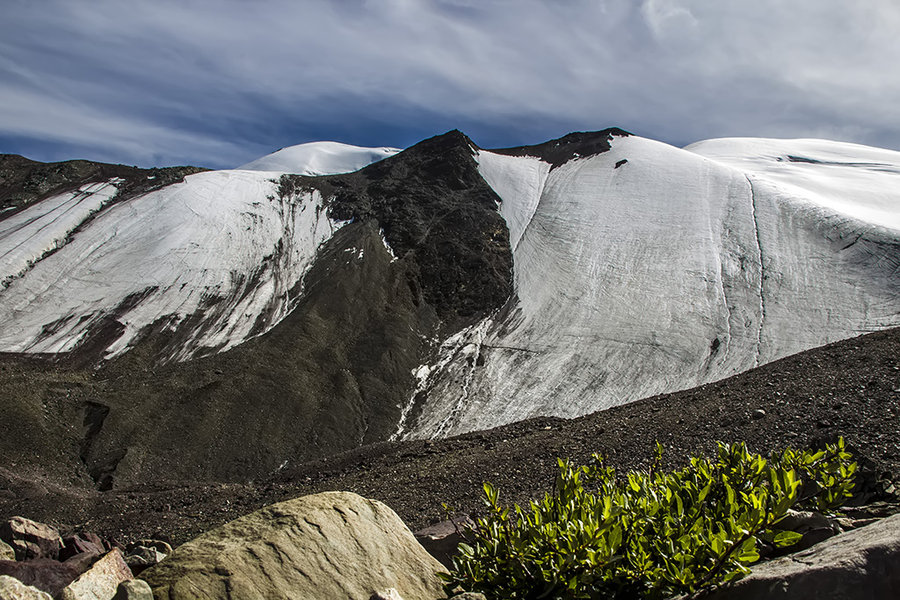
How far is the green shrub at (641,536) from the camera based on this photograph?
130 inches

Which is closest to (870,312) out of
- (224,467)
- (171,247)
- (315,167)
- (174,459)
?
(224,467)

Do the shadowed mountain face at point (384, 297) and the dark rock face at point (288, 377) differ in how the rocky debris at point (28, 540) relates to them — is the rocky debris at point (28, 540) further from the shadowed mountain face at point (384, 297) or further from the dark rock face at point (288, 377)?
the shadowed mountain face at point (384, 297)

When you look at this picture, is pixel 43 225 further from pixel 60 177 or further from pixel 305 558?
pixel 305 558

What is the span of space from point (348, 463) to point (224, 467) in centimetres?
622

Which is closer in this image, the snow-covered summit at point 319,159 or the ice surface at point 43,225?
the ice surface at point 43,225

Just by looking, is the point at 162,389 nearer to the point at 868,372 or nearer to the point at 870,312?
the point at 868,372

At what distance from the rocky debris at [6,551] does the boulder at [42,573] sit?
1225 mm

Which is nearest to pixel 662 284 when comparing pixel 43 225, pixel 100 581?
pixel 100 581

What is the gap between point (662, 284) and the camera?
32.0 m

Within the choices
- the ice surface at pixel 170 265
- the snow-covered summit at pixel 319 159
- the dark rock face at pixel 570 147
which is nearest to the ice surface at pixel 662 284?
the dark rock face at pixel 570 147

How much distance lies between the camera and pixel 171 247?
3562 centimetres

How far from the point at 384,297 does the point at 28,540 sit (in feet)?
87.8

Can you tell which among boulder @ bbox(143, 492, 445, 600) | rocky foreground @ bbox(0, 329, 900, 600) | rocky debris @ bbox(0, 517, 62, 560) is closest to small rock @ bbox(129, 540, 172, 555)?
rocky foreground @ bbox(0, 329, 900, 600)

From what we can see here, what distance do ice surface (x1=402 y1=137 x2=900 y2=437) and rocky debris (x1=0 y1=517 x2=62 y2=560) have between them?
17541 millimetres
